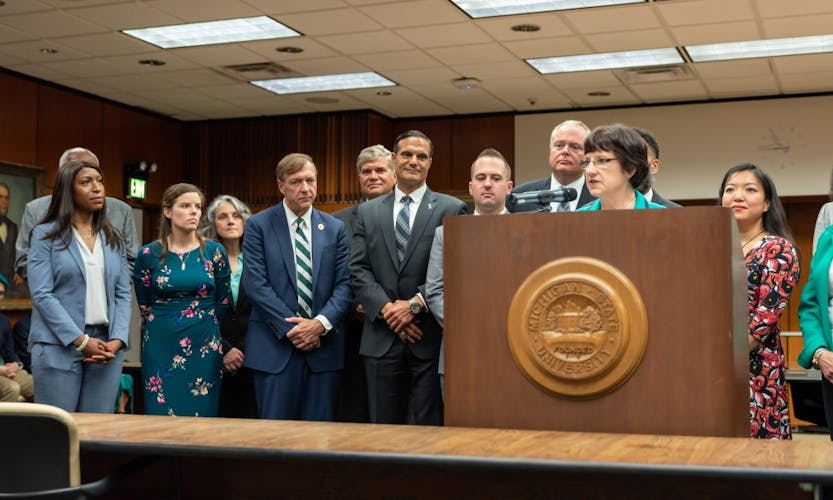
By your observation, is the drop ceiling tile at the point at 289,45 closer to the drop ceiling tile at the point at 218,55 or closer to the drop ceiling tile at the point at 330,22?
the drop ceiling tile at the point at 218,55

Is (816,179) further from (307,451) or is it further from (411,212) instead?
(307,451)

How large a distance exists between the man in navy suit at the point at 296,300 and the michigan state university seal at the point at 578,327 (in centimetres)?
176

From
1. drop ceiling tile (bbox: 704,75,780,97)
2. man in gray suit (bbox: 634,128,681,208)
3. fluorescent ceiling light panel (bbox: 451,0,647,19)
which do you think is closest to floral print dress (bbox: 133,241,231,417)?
man in gray suit (bbox: 634,128,681,208)

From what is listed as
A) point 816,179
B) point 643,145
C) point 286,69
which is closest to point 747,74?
point 816,179

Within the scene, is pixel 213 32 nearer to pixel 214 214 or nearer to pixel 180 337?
pixel 214 214

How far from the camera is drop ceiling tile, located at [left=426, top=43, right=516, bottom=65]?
7.69m

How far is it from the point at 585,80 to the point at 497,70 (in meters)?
0.88

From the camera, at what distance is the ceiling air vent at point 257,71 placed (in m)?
8.31

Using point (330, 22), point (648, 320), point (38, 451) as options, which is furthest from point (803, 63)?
point (38, 451)

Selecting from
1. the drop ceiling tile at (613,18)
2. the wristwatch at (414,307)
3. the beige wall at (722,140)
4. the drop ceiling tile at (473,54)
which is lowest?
the wristwatch at (414,307)

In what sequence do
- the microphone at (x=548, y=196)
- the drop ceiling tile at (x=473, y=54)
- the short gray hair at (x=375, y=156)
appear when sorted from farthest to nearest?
1. the drop ceiling tile at (x=473, y=54)
2. the short gray hair at (x=375, y=156)
3. the microphone at (x=548, y=196)

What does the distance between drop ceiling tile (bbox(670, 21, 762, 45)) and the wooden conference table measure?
221 inches

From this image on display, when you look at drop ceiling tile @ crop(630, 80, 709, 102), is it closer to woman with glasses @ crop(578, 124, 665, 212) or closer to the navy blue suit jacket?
the navy blue suit jacket

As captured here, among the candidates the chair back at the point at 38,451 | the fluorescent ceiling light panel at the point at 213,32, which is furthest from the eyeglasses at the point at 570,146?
the fluorescent ceiling light panel at the point at 213,32
